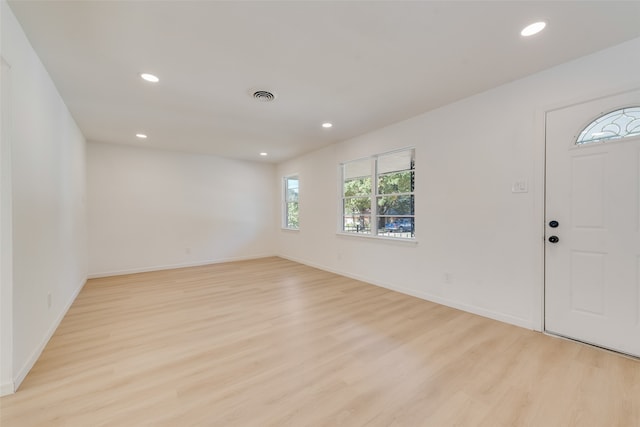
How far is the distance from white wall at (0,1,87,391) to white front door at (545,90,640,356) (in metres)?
4.28

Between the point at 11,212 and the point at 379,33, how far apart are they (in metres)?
2.79

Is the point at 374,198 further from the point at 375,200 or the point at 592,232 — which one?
the point at 592,232

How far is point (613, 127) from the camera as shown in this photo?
7.00 ft

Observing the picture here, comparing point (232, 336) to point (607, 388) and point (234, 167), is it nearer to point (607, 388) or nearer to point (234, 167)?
point (607, 388)

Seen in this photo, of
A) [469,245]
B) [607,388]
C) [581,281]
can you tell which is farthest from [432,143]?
[607,388]

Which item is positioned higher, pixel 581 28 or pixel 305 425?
pixel 581 28

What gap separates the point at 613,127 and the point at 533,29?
3.69 feet

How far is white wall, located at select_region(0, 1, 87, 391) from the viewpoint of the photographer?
5.61 ft

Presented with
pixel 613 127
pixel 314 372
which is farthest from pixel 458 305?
pixel 613 127

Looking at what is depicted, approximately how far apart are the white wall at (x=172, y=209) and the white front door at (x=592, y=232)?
566 cm

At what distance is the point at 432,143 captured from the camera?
336cm

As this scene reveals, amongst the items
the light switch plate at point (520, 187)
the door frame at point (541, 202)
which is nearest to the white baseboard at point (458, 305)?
the door frame at point (541, 202)

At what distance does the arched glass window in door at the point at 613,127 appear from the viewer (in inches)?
80.4

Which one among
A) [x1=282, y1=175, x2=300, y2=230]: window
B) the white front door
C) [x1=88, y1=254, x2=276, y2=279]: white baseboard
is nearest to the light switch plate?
the white front door
